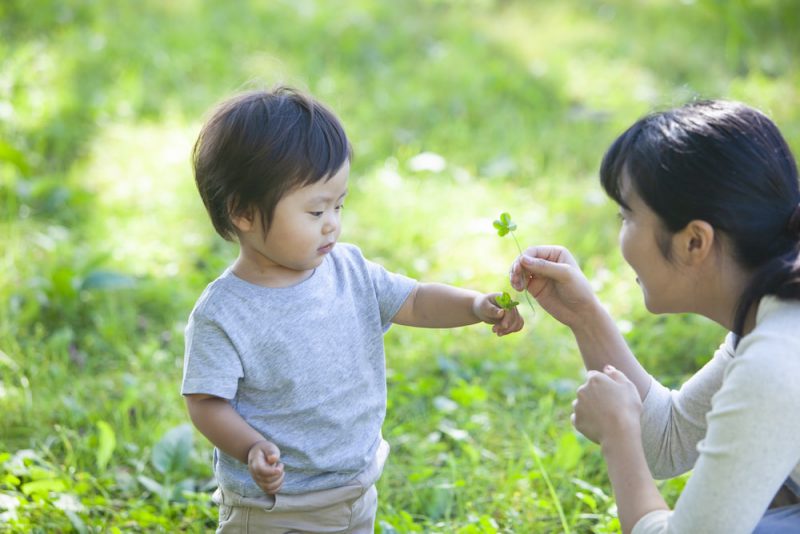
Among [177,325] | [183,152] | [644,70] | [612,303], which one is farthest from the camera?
[644,70]

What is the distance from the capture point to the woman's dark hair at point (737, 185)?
1.57 metres

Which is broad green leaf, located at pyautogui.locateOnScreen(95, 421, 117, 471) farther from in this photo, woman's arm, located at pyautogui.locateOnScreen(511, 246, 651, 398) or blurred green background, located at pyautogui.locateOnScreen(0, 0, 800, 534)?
woman's arm, located at pyautogui.locateOnScreen(511, 246, 651, 398)

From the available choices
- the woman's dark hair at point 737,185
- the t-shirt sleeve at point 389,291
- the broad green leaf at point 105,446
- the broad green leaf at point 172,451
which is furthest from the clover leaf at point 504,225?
the broad green leaf at point 105,446

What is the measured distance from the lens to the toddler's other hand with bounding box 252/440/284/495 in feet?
5.35

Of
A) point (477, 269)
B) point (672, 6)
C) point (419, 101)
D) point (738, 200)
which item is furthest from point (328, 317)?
point (672, 6)

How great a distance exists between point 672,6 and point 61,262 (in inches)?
167

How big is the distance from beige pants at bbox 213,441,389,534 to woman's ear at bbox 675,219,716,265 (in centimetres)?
74

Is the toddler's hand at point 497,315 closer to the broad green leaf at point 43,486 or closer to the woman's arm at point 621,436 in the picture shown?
the woman's arm at point 621,436

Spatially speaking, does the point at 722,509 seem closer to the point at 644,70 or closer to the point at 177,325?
the point at 177,325

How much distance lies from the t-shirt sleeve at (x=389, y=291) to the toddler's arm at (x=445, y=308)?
13 mm

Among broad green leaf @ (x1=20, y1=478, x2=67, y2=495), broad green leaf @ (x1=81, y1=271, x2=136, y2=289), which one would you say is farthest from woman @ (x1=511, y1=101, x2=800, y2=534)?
broad green leaf @ (x1=81, y1=271, x2=136, y2=289)

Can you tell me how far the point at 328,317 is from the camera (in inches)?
72.0

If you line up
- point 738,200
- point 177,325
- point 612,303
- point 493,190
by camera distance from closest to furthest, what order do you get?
point 738,200
point 177,325
point 612,303
point 493,190

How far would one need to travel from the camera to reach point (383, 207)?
380 centimetres
